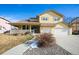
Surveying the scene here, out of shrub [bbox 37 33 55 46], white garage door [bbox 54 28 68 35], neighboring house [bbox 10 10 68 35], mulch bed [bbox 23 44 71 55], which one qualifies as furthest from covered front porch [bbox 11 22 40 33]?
mulch bed [bbox 23 44 71 55]

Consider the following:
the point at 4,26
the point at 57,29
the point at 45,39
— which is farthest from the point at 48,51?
the point at 4,26

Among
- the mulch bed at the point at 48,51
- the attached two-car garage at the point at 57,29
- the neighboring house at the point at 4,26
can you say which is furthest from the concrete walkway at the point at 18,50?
the attached two-car garage at the point at 57,29

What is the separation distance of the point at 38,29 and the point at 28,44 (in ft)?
2.65

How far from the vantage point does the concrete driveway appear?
9389 mm

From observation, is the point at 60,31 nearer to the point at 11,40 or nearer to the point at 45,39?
the point at 45,39

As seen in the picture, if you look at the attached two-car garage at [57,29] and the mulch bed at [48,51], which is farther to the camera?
the attached two-car garage at [57,29]

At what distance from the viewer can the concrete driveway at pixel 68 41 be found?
9.39 meters

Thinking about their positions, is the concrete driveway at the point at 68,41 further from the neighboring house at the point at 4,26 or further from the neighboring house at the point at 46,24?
the neighboring house at the point at 4,26

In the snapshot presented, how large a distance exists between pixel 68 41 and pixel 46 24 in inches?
48.2

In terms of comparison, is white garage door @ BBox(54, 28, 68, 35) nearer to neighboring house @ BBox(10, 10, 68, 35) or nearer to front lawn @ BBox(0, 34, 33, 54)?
neighboring house @ BBox(10, 10, 68, 35)
